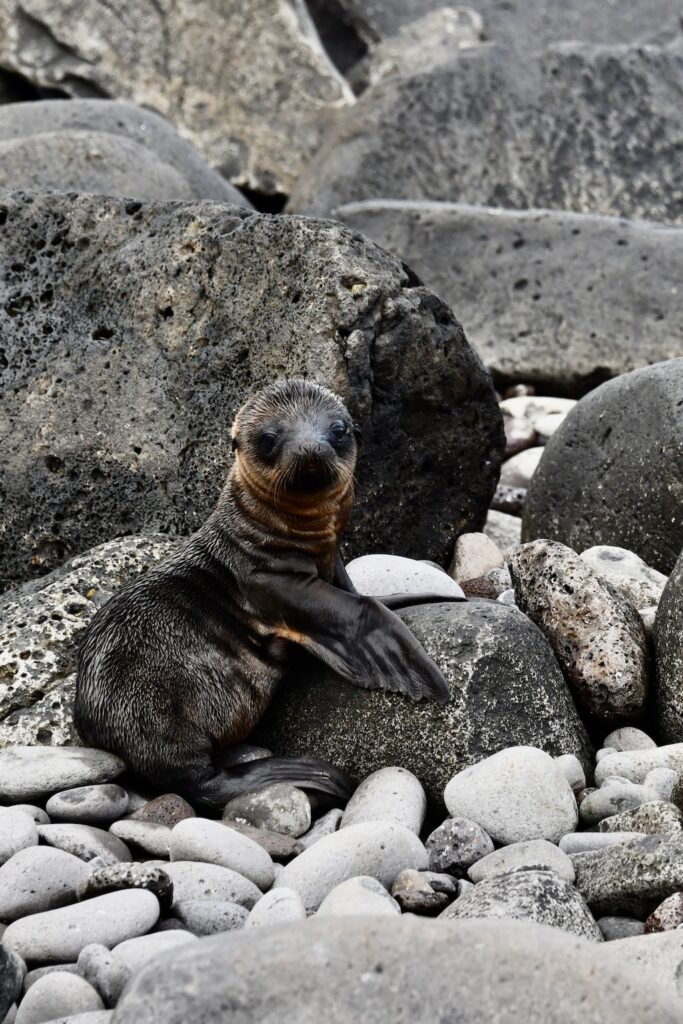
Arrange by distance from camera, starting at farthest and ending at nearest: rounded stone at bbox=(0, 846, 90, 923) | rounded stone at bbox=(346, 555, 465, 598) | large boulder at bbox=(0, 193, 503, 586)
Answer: large boulder at bbox=(0, 193, 503, 586)
rounded stone at bbox=(346, 555, 465, 598)
rounded stone at bbox=(0, 846, 90, 923)

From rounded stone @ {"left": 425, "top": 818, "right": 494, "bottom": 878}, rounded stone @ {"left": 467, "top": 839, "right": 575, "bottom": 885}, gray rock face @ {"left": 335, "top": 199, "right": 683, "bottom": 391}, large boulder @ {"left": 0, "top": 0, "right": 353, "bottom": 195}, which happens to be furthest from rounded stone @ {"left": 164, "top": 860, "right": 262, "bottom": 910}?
large boulder @ {"left": 0, "top": 0, "right": 353, "bottom": 195}

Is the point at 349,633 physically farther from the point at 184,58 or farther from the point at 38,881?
the point at 184,58

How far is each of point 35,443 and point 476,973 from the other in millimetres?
4997

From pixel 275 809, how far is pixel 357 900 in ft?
4.24

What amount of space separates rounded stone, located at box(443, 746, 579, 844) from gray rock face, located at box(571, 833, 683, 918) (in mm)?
525

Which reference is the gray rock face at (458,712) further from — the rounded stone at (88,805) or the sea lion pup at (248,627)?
the rounded stone at (88,805)

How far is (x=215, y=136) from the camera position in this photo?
17906mm

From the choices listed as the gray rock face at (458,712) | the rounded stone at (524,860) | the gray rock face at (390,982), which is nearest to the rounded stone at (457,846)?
the rounded stone at (524,860)

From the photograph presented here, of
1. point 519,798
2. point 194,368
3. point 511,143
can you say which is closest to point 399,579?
point 194,368

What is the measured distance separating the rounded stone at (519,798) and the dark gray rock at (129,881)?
118 centimetres

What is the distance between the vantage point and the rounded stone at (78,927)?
13.9 feet

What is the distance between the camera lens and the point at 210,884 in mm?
4633

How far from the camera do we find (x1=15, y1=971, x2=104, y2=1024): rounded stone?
3.85 m

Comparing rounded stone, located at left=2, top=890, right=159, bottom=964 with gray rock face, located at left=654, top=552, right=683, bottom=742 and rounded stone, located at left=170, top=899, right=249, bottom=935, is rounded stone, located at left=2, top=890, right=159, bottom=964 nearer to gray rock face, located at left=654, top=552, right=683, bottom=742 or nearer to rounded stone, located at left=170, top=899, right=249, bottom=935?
rounded stone, located at left=170, top=899, right=249, bottom=935
